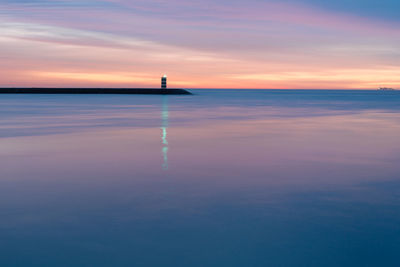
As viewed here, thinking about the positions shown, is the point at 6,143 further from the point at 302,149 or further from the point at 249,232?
the point at 249,232

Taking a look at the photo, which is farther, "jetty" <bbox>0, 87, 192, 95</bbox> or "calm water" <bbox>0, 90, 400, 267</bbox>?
"jetty" <bbox>0, 87, 192, 95</bbox>

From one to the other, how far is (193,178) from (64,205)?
2369mm

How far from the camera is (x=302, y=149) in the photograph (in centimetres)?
1020

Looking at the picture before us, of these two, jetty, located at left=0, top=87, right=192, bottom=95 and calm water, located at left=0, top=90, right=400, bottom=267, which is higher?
jetty, located at left=0, top=87, right=192, bottom=95

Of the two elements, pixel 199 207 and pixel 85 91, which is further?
pixel 85 91

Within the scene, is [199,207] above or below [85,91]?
below

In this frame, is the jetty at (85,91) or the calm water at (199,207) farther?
the jetty at (85,91)

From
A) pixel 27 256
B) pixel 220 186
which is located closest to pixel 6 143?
pixel 220 186

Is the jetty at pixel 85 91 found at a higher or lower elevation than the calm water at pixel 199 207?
higher

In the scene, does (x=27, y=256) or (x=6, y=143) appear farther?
(x=6, y=143)

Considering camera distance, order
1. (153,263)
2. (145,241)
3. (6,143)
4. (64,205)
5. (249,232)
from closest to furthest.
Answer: (153,263) → (145,241) → (249,232) → (64,205) → (6,143)

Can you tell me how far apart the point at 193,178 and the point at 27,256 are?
3.48 metres

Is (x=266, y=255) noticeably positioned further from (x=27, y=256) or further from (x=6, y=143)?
(x=6, y=143)

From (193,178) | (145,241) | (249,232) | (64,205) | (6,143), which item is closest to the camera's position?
(145,241)
